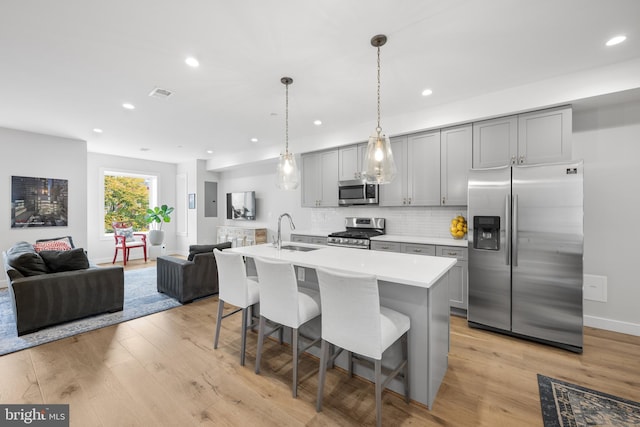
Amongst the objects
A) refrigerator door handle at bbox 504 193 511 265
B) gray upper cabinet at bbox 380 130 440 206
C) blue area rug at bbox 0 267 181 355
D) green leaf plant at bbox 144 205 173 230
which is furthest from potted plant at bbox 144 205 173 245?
refrigerator door handle at bbox 504 193 511 265

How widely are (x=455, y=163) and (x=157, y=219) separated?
736 cm

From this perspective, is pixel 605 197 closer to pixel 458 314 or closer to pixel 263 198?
pixel 458 314

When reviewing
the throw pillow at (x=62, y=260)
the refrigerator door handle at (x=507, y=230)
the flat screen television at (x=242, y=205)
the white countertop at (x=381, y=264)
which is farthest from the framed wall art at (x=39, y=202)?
the refrigerator door handle at (x=507, y=230)

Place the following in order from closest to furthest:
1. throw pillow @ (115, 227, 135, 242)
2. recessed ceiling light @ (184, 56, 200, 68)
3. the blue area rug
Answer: recessed ceiling light @ (184, 56, 200, 68)
the blue area rug
throw pillow @ (115, 227, 135, 242)

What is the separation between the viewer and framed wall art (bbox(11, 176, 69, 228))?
480cm

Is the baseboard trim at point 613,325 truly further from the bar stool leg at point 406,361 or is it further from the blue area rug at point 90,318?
the blue area rug at point 90,318

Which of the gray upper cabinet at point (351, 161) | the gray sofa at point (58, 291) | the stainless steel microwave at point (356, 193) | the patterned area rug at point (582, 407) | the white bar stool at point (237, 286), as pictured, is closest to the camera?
the patterned area rug at point (582, 407)

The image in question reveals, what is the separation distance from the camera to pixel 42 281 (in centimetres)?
298

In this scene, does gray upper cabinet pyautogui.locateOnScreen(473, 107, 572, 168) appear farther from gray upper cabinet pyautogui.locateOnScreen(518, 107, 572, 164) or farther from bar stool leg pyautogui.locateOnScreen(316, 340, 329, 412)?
bar stool leg pyautogui.locateOnScreen(316, 340, 329, 412)

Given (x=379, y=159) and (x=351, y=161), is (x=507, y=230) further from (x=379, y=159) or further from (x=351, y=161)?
(x=351, y=161)

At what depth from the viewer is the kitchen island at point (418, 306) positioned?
187 cm

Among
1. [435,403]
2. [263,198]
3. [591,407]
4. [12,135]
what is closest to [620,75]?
[591,407]

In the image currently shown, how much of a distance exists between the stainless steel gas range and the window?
230 inches

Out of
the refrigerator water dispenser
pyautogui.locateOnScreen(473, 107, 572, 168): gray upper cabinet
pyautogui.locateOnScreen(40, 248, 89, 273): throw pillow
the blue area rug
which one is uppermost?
pyautogui.locateOnScreen(473, 107, 572, 168): gray upper cabinet
